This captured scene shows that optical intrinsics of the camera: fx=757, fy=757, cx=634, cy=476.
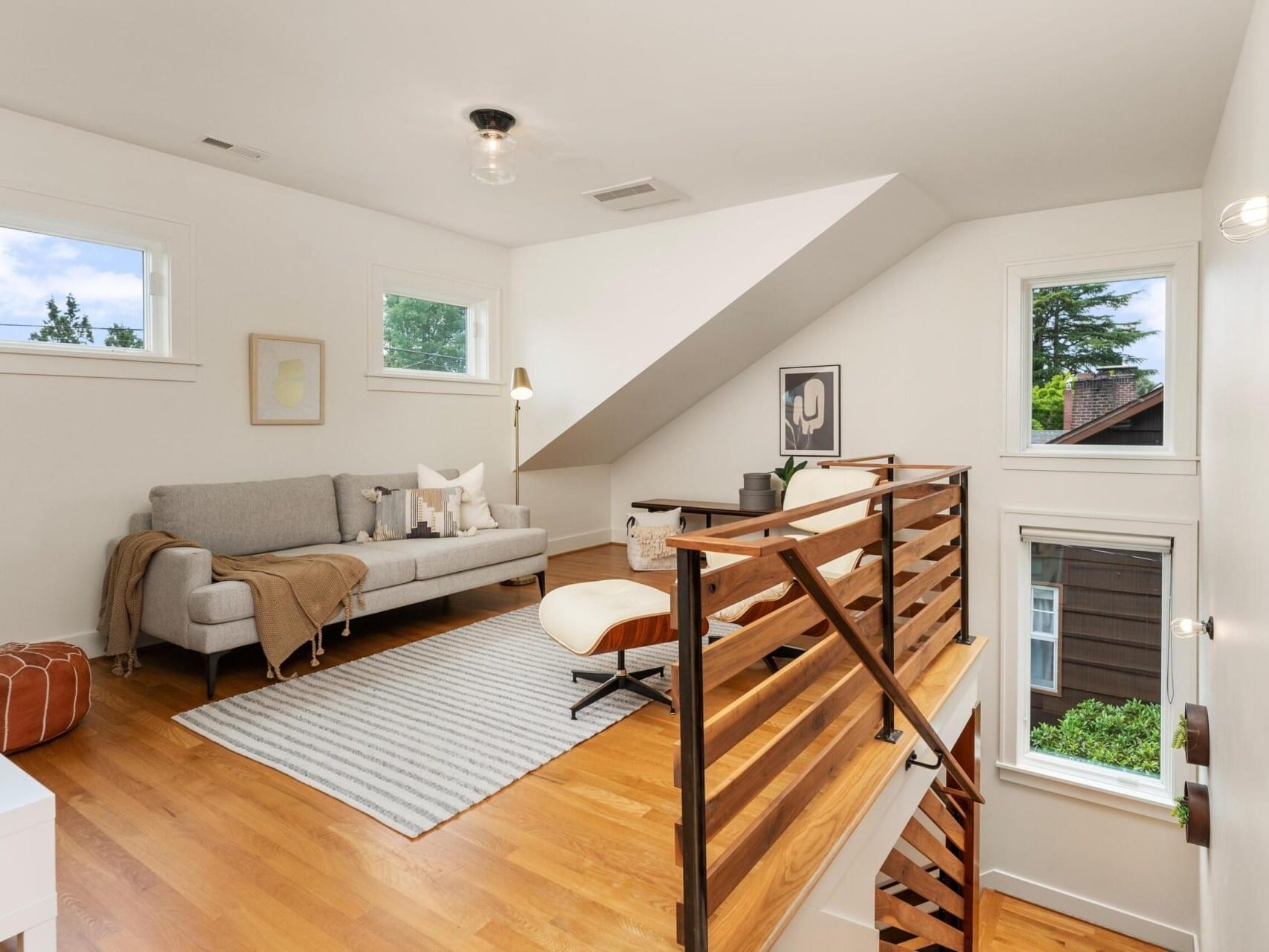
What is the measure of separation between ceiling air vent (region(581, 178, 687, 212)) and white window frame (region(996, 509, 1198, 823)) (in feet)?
9.50

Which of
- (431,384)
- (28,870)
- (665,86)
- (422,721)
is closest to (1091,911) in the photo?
(422,721)

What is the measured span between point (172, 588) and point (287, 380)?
158cm

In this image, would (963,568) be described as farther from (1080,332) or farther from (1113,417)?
(1080,332)

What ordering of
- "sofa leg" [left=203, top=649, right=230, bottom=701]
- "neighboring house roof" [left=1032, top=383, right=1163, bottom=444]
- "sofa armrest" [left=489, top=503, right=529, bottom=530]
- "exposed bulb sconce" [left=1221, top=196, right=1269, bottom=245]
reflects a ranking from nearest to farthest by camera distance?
"exposed bulb sconce" [left=1221, top=196, right=1269, bottom=245]
"sofa leg" [left=203, top=649, right=230, bottom=701]
"neighboring house roof" [left=1032, top=383, right=1163, bottom=444]
"sofa armrest" [left=489, top=503, right=529, bottom=530]

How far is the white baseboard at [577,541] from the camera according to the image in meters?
6.41

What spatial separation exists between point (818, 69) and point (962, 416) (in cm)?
277

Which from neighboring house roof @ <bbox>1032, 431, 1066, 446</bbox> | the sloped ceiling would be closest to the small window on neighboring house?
neighboring house roof @ <bbox>1032, 431, 1066, 446</bbox>

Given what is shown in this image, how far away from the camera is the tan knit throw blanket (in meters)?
3.38

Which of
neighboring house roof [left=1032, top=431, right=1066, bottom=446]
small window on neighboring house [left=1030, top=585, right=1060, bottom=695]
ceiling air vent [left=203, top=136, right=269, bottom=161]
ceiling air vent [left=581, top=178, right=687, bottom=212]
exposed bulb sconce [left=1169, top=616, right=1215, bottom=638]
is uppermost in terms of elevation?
ceiling air vent [left=581, top=178, right=687, bottom=212]

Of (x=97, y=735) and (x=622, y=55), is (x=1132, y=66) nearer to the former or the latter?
(x=622, y=55)

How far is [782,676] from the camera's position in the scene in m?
1.76

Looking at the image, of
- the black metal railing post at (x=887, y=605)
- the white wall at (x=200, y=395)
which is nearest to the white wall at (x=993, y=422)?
the black metal railing post at (x=887, y=605)

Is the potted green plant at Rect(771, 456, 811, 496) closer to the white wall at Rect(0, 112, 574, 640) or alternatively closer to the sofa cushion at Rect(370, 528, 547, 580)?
the sofa cushion at Rect(370, 528, 547, 580)

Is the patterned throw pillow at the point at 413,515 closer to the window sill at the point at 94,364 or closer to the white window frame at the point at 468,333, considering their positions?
the white window frame at the point at 468,333
